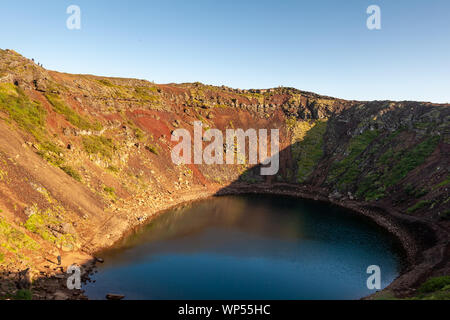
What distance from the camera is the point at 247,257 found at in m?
41.2

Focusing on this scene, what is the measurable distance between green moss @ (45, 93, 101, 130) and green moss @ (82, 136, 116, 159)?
287 centimetres

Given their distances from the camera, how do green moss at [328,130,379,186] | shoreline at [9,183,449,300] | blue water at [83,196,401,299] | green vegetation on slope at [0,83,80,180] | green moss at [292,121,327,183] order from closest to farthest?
shoreline at [9,183,449,300] → blue water at [83,196,401,299] → green vegetation on slope at [0,83,80,180] → green moss at [328,130,379,186] → green moss at [292,121,327,183]

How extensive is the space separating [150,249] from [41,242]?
13999mm

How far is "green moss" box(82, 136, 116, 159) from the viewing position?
187 feet

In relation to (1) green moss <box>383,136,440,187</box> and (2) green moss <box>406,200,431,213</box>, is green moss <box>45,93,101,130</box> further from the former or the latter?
(1) green moss <box>383,136,440,187</box>

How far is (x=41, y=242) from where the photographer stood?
115 feet

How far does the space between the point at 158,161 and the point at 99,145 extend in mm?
15056

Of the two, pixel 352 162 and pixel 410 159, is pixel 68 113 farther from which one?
pixel 410 159

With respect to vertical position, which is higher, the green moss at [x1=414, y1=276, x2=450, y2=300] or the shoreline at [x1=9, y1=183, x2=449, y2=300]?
the shoreline at [x1=9, y1=183, x2=449, y2=300]

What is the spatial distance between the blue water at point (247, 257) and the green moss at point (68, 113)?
1005 inches

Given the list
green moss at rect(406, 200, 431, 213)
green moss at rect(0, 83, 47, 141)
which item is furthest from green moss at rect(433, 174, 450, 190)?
green moss at rect(0, 83, 47, 141)

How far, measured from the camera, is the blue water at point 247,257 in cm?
3300
